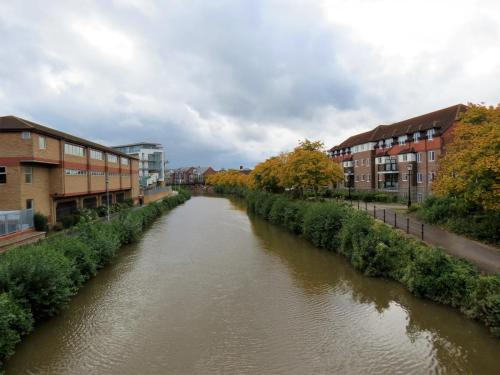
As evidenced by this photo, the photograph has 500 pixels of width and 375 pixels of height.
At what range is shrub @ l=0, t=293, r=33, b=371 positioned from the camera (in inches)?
363

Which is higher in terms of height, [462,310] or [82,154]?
[82,154]

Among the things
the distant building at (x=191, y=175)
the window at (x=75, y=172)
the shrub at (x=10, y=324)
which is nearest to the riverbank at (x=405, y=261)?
the shrub at (x=10, y=324)

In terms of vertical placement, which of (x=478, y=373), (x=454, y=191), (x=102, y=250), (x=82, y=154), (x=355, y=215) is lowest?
(x=478, y=373)

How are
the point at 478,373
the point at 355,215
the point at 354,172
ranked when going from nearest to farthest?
the point at 478,373 < the point at 355,215 < the point at 354,172

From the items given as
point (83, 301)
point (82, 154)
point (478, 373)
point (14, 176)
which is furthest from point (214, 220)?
point (478, 373)

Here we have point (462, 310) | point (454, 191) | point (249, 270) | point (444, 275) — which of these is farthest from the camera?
point (249, 270)

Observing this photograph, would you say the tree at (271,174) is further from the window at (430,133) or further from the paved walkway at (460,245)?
the paved walkway at (460,245)

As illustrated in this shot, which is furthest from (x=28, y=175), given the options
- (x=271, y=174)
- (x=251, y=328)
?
(x=271, y=174)

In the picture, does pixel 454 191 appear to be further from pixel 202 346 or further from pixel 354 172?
pixel 354 172

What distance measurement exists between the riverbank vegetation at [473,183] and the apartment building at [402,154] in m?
10.7

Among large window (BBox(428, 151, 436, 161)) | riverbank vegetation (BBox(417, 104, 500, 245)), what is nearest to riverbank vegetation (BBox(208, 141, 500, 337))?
riverbank vegetation (BBox(417, 104, 500, 245))

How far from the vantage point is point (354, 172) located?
59406mm

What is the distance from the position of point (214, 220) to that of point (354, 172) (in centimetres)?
2888

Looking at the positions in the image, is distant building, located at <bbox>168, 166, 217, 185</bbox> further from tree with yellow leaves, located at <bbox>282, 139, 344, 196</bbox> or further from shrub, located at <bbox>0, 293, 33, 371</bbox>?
shrub, located at <bbox>0, 293, 33, 371</bbox>
